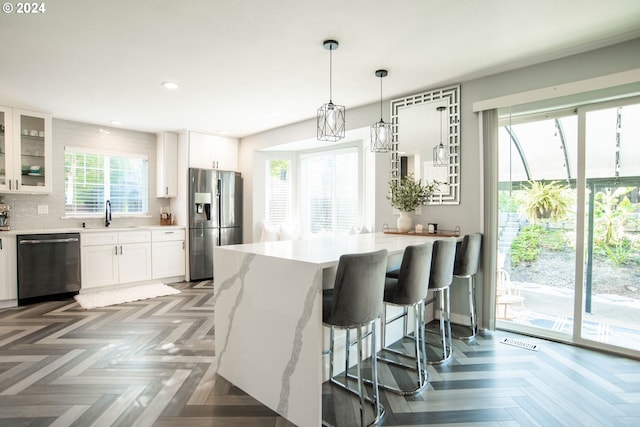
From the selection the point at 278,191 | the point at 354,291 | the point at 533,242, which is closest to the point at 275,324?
the point at 354,291

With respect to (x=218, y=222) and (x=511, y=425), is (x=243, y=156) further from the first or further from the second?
(x=511, y=425)

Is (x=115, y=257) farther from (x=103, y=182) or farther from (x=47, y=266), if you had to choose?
(x=103, y=182)

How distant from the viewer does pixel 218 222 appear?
18.9 ft

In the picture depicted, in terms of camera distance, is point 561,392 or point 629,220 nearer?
point 561,392

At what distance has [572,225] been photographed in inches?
119

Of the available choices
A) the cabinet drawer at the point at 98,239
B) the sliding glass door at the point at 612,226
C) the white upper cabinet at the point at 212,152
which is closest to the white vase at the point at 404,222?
the sliding glass door at the point at 612,226

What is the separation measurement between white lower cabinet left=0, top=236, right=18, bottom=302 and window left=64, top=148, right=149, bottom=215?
3.39 feet

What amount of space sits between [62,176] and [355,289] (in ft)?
17.1

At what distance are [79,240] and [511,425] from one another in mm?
5219

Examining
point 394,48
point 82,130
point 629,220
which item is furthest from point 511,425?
point 82,130

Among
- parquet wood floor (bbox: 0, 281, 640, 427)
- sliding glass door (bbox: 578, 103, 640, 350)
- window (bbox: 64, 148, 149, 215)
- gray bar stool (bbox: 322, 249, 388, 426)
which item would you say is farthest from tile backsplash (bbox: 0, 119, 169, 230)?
sliding glass door (bbox: 578, 103, 640, 350)

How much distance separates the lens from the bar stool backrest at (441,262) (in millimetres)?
2549

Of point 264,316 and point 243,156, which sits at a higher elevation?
point 243,156

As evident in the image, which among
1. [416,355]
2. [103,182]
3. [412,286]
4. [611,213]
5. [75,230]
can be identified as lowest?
[416,355]
